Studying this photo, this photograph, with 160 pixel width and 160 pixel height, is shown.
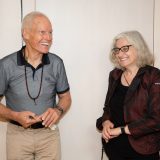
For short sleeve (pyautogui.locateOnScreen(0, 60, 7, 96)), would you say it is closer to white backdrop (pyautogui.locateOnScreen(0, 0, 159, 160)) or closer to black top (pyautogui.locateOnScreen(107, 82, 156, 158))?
white backdrop (pyautogui.locateOnScreen(0, 0, 159, 160))

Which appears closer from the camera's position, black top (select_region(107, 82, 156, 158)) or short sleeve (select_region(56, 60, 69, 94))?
black top (select_region(107, 82, 156, 158))

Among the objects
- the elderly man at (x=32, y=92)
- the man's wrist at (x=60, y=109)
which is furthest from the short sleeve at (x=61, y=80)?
the man's wrist at (x=60, y=109)

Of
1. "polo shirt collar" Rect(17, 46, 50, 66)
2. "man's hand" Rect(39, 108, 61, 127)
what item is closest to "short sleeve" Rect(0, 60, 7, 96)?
"polo shirt collar" Rect(17, 46, 50, 66)

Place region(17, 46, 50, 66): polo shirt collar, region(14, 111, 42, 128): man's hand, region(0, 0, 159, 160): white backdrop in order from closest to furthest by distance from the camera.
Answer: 1. region(14, 111, 42, 128): man's hand
2. region(17, 46, 50, 66): polo shirt collar
3. region(0, 0, 159, 160): white backdrop

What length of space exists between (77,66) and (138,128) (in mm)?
811

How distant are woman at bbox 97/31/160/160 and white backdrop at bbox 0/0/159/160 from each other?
34 cm

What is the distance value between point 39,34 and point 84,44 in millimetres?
542

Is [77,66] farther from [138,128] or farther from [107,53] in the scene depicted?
[138,128]

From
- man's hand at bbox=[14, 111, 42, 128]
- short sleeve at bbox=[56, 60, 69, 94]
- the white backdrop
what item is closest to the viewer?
man's hand at bbox=[14, 111, 42, 128]

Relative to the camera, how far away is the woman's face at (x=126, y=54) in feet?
6.86

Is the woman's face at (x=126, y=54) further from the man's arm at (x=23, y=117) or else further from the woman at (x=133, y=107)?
the man's arm at (x=23, y=117)

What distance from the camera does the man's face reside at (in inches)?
80.0

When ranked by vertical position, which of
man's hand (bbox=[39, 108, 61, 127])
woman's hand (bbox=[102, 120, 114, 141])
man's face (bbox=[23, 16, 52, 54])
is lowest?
woman's hand (bbox=[102, 120, 114, 141])

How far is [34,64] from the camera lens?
2.11 meters
